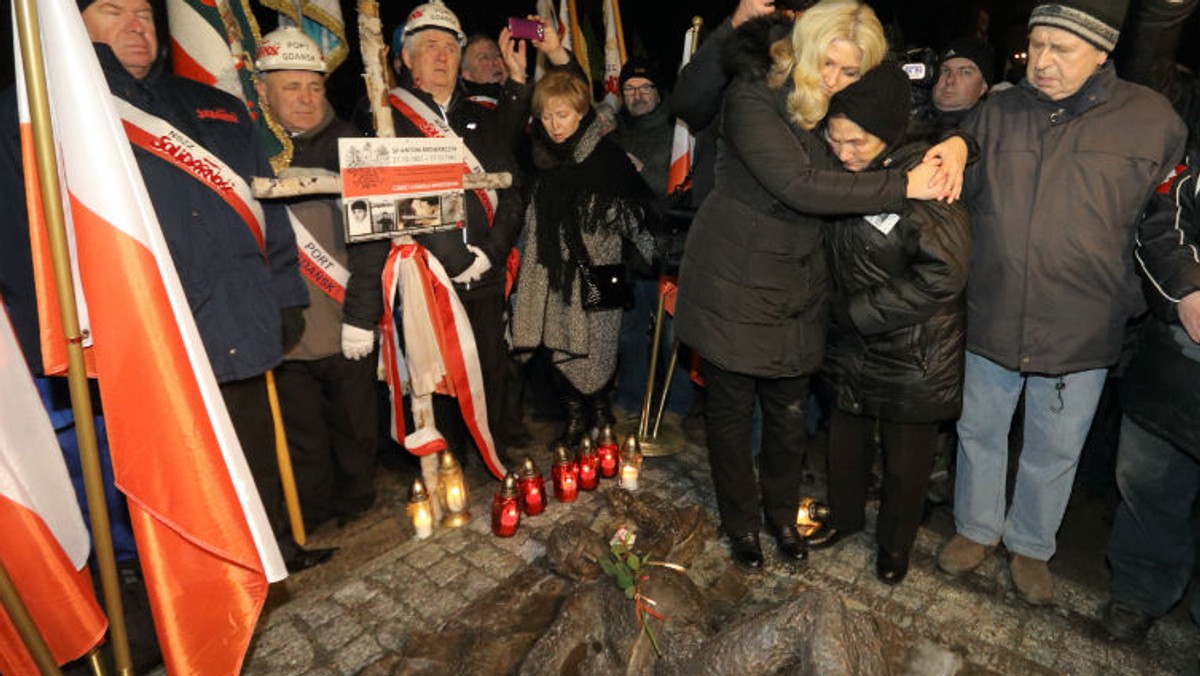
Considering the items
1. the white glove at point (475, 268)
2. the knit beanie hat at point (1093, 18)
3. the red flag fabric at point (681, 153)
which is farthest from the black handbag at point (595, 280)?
the knit beanie hat at point (1093, 18)

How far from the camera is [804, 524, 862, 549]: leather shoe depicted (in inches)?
140

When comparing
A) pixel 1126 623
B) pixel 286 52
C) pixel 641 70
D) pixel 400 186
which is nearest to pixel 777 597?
pixel 1126 623

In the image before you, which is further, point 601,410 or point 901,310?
point 601,410

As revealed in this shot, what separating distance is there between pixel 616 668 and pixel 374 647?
3.91ft

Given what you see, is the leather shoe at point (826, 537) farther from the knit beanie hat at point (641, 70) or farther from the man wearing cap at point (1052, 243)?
the knit beanie hat at point (641, 70)

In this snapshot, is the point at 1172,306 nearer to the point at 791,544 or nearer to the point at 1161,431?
the point at 1161,431

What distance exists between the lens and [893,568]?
331 centimetres

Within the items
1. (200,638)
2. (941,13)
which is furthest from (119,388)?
(941,13)

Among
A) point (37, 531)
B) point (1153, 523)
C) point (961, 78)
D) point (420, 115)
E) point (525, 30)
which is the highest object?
point (525, 30)

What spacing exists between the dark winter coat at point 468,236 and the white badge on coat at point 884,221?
219 centimetres

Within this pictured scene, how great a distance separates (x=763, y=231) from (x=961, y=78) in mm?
2163

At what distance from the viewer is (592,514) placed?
3924 mm

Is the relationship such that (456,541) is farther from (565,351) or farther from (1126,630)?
(1126,630)

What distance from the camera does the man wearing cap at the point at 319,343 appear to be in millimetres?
3252
